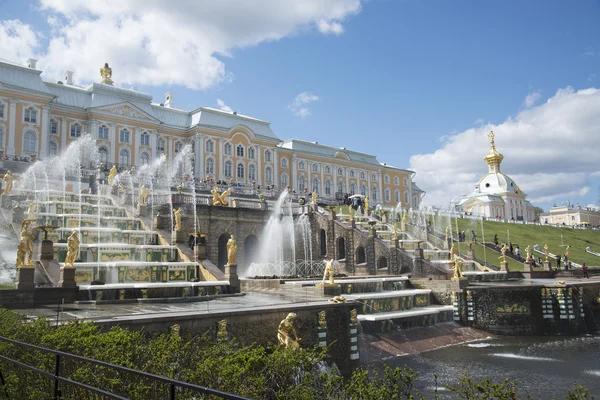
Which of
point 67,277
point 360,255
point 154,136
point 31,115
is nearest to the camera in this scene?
point 67,277

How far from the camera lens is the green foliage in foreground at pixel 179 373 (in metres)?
5.61

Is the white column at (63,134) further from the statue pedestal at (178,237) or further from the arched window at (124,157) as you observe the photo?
the statue pedestal at (178,237)

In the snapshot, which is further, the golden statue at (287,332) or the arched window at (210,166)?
the arched window at (210,166)

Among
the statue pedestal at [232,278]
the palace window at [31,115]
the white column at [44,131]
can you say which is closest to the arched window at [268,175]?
the white column at [44,131]

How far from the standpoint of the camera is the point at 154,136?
187 ft

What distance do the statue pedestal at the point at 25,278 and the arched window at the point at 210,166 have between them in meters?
44.7

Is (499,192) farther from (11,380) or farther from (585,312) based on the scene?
(11,380)

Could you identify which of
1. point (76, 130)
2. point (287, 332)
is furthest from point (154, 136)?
point (287, 332)

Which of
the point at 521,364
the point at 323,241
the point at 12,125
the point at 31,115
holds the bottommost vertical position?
the point at 521,364

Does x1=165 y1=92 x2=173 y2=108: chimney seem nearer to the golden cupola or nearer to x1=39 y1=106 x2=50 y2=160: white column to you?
x1=39 y1=106 x2=50 y2=160: white column

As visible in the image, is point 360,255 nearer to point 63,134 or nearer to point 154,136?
point 154,136

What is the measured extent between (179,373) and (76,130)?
51.4m

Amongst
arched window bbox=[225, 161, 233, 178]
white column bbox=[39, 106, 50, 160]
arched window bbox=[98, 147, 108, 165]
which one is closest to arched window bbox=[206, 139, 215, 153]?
arched window bbox=[225, 161, 233, 178]

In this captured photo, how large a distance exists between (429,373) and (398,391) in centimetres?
1023
